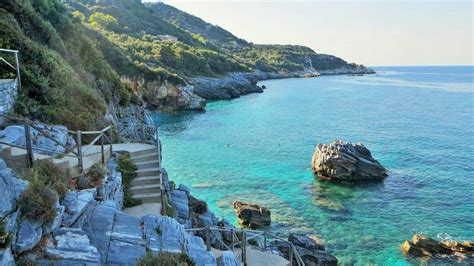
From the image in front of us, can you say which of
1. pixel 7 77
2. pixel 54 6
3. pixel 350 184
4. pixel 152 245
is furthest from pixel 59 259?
pixel 350 184

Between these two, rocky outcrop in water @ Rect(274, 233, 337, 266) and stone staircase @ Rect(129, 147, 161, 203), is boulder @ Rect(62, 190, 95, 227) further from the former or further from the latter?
rocky outcrop in water @ Rect(274, 233, 337, 266)

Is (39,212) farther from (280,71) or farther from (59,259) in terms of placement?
(280,71)

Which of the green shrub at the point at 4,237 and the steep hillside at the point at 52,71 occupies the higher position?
the steep hillside at the point at 52,71

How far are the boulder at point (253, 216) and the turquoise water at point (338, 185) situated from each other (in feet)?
1.85

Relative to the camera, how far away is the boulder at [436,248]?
69.8 feet

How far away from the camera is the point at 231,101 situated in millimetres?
90812

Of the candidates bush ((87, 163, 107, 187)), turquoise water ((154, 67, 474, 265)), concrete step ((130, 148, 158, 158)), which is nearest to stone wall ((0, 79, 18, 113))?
bush ((87, 163, 107, 187))

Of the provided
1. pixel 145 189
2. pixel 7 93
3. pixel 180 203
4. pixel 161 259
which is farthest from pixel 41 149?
pixel 180 203

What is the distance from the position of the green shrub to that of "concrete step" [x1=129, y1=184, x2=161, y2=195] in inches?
273

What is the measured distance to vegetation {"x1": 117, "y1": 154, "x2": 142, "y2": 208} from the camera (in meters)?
13.1

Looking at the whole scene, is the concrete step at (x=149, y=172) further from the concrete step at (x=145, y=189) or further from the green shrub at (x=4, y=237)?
the green shrub at (x=4, y=237)

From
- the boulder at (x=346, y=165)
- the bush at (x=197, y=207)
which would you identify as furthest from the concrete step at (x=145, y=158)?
the boulder at (x=346, y=165)

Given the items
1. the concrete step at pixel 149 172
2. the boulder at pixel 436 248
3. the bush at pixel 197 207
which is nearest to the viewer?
the concrete step at pixel 149 172

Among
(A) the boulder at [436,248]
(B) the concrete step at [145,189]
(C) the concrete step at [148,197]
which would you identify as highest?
(B) the concrete step at [145,189]
